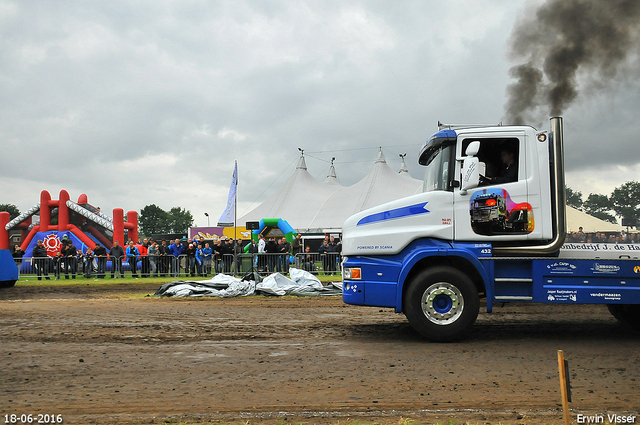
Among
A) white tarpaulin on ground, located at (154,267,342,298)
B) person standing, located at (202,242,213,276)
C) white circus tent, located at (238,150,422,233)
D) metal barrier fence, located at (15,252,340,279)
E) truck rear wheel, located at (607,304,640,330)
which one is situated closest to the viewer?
truck rear wheel, located at (607,304,640,330)

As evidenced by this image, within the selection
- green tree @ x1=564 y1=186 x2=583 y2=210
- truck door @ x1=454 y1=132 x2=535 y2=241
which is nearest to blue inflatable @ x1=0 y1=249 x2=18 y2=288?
truck door @ x1=454 y1=132 x2=535 y2=241

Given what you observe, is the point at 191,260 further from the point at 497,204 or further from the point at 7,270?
the point at 497,204

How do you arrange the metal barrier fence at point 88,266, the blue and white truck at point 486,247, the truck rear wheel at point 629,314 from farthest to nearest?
the metal barrier fence at point 88,266 → the truck rear wheel at point 629,314 → the blue and white truck at point 486,247

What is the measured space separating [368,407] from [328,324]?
459 cm

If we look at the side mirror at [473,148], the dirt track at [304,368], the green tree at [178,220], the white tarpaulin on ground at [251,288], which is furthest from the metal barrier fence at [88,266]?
the green tree at [178,220]

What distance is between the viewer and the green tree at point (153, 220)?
446 ft

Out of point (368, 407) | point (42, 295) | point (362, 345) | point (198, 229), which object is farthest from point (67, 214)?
point (368, 407)

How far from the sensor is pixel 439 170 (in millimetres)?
7508

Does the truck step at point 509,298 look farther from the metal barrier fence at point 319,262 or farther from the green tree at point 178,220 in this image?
the green tree at point 178,220

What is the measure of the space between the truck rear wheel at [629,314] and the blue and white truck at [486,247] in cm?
154

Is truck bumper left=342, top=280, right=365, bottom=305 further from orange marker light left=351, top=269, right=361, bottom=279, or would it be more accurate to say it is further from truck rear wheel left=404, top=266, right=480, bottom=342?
truck rear wheel left=404, top=266, right=480, bottom=342

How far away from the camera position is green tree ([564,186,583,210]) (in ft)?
23.6

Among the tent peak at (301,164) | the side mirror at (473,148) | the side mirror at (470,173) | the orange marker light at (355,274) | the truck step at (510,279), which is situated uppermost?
the tent peak at (301,164)

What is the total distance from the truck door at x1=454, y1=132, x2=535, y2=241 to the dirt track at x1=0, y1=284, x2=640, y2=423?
1653 mm
